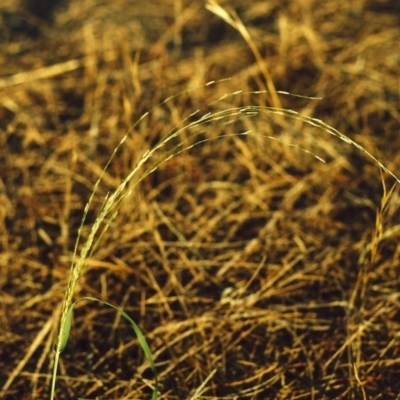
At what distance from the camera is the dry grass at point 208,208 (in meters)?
1.40

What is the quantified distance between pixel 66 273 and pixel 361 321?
70cm

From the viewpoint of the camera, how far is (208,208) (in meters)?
1.79

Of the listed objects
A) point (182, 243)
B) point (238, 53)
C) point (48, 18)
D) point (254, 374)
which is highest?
point (48, 18)

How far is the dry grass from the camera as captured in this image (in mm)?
1396

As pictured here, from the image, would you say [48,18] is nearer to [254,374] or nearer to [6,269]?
[6,269]

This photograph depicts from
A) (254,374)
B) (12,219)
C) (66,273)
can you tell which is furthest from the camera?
(12,219)

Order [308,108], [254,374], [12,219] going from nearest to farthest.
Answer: [254,374], [12,219], [308,108]

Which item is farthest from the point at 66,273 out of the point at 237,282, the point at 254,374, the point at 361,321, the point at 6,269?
the point at 361,321

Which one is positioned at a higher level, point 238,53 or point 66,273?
point 238,53

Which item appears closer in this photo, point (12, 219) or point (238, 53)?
point (12, 219)

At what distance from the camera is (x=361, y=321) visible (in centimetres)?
142

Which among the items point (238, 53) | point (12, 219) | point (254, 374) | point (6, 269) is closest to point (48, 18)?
point (238, 53)

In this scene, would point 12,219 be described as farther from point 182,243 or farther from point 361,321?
point 361,321

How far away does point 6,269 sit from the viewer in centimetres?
166
